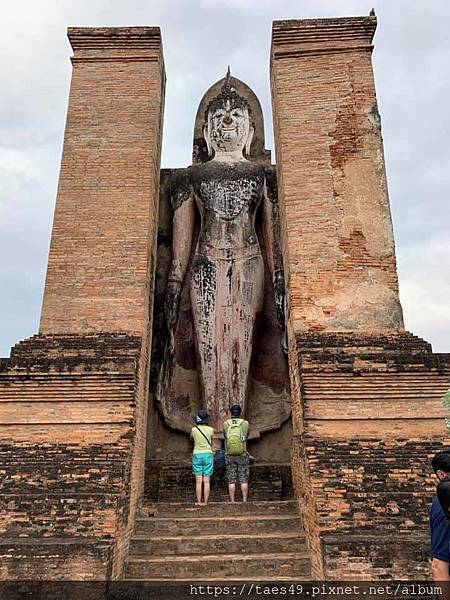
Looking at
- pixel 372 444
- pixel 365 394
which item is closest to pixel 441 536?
pixel 372 444

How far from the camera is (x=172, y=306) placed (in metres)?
9.37

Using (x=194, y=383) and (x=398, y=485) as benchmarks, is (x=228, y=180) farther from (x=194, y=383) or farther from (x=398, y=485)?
(x=398, y=485)

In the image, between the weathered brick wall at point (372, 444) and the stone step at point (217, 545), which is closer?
the weathered brick wall at point (372, 444)

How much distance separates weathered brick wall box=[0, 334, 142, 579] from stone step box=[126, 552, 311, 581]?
0.26 meters

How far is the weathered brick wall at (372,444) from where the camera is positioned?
528 centimetres

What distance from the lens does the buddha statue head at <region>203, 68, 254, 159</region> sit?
34.0 ft

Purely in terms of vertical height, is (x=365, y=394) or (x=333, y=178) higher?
(x=333, y=178)

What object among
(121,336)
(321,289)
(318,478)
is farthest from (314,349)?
(121,336)

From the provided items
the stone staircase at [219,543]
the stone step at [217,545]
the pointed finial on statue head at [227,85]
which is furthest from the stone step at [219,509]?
the pointed finial on statue head at [227,85]

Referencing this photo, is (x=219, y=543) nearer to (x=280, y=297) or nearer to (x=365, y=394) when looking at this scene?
(x=365, y=394)

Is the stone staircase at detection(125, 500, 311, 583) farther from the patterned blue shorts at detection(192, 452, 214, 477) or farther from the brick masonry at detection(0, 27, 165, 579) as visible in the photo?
the patterned blue shorts at detection(192, 452, 214, 477)

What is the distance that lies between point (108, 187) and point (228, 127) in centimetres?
306

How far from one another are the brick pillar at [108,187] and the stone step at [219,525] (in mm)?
2272

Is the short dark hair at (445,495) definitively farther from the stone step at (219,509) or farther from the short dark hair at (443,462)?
the stone step at (219,509)
